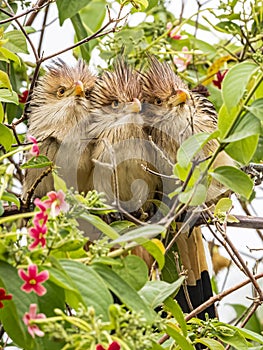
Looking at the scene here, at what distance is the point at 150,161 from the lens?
5.64ft

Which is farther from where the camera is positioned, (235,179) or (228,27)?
(228,27)

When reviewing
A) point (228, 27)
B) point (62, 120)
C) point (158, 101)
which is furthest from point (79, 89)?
point (228, 27)

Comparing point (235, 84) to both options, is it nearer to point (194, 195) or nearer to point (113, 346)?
point (194, 195)

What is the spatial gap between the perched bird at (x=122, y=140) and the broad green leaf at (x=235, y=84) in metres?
0.80

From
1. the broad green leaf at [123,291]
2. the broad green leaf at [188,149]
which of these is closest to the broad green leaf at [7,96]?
the broad green leaf at [188,149]

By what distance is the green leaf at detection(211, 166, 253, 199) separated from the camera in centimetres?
89

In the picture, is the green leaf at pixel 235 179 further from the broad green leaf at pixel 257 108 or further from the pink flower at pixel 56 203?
the pink flower at pixel 56 203

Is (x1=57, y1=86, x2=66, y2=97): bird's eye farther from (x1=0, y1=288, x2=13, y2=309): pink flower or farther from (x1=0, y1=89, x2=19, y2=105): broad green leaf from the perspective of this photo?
(x1=0, y1=288, x2=13, y2=309): pink flower

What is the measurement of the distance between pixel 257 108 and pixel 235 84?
0.13 ft

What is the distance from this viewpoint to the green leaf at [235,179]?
89cm

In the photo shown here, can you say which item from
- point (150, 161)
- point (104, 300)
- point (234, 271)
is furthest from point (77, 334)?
point (234, 271)

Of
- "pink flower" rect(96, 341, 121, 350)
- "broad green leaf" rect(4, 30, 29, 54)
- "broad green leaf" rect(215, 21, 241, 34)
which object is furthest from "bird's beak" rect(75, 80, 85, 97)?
"pink flower" rect(96, 341, 121, 350)

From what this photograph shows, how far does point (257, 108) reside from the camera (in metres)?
0.87

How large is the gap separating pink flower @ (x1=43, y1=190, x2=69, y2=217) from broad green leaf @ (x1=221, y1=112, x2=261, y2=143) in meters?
0.21
